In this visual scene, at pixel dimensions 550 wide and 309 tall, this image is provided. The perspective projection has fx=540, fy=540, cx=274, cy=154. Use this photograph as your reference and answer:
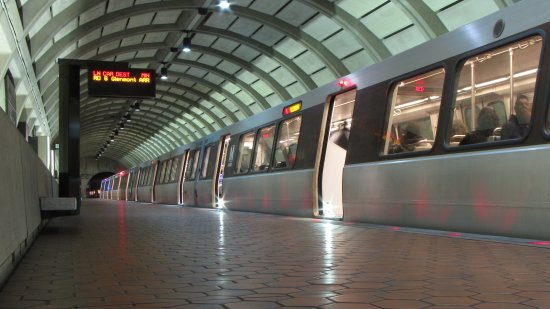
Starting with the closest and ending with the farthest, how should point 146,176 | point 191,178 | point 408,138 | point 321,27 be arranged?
point 408,138, point 321,27, point 191,178, point 146,176

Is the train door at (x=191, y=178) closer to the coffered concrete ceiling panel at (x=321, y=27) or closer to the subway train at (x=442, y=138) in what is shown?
the coffered concrete ceiling panel at (x=321, y=27)

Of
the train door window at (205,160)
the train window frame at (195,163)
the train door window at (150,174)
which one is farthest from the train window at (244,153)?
the train door window at (150,174)

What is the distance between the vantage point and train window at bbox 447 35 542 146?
21.0 ft

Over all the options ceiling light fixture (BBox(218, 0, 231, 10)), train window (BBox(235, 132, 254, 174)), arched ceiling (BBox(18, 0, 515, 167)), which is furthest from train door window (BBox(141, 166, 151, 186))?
train window (BBox(235, 132, 254, 174))

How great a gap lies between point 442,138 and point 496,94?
3.45 ft

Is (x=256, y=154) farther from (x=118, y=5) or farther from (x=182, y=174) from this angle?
(x=182, y=174)

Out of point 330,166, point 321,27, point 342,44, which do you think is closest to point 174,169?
point 321,27

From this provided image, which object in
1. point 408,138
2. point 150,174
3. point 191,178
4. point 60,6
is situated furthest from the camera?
point 150,174

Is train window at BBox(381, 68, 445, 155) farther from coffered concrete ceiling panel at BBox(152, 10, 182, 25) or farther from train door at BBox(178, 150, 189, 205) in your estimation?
train door at BBox(178, 150, 189, 205)

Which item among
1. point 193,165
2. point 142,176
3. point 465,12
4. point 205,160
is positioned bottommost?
point 142,176

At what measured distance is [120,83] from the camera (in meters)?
15.4

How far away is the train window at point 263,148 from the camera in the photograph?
1436 cm

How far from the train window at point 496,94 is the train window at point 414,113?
0.49 meters

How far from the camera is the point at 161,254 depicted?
602 cm
